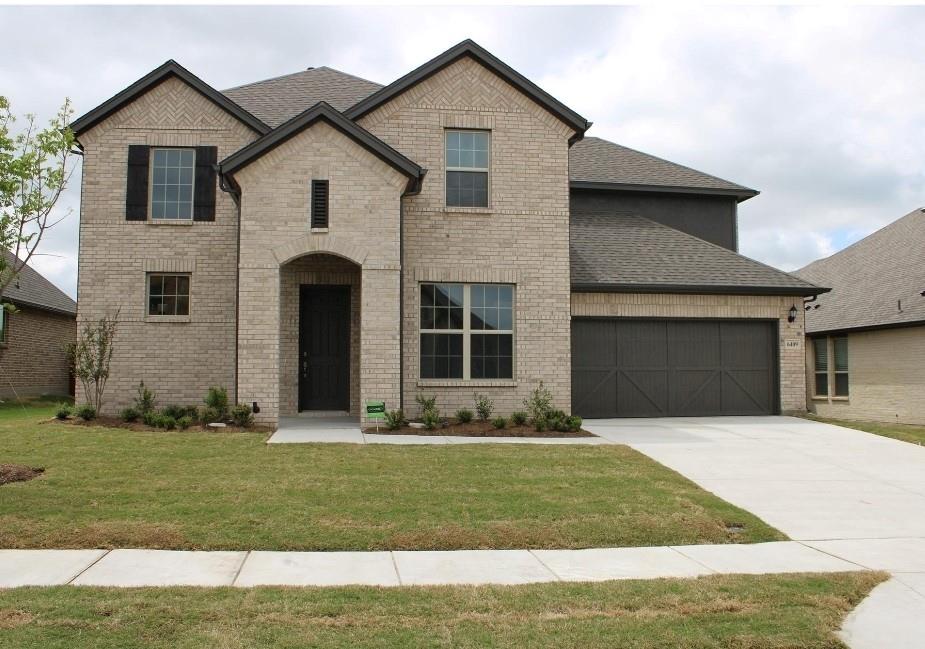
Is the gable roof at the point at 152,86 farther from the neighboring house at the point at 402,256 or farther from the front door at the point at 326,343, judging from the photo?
the front door at the point at 326,343

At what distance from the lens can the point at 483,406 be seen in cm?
1490

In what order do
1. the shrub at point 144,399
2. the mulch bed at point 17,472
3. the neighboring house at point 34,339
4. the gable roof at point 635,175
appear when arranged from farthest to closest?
the neighboring house at point 34,339, the gable roof at point 635,175, the shrub at point 144,399, the mulch bed at point 17,472

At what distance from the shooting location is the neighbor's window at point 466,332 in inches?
599

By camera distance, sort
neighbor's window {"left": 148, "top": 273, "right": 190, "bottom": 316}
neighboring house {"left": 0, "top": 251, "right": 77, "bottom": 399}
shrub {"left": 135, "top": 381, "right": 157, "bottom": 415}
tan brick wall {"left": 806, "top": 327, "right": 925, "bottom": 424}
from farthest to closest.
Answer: neighboring house {"left": 0, "top": 251, "right": 77, "bottom": 399} → tan brick wall {"left": 806, "top": 327, "right": 925, "bottom": 424} → neighbor's window {"left": 148, "top": 273, "right": 190, "bottom": 316} → shrub {"left": 135, "top": 381, "right": 157, "bottom": 415}

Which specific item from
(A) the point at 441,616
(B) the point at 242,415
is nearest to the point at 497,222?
(B) the point at 242,415

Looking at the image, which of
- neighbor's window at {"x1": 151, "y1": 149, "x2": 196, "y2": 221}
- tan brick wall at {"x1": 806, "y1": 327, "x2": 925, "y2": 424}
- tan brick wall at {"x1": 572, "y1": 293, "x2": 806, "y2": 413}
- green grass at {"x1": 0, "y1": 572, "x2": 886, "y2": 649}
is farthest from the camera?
tan brick wall at {"x1": 806, "y1": 327, "x2": 925, "y2": 424}

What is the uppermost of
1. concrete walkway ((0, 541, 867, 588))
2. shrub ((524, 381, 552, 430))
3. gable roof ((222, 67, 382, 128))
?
gable roof ((222, 67, 382, 128))

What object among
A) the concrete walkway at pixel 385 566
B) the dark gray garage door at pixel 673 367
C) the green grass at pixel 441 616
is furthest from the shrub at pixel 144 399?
the green grass at pixel 441 616

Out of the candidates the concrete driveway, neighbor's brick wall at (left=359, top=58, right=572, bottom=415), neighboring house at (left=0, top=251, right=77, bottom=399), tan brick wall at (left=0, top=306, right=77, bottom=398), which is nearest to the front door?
neighbor's brick wall at (left=359, top=58, right=572, bottom=415)

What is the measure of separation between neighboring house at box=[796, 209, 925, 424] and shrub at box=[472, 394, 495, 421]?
10491mm

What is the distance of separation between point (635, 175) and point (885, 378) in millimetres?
8181

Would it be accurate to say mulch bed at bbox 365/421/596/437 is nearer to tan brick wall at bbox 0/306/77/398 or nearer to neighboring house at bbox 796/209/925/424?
neighboring house at bbox 796/209/925/424

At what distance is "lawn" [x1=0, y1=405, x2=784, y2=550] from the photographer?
7.25 metres

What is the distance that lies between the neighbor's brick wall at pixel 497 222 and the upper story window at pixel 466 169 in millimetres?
182
